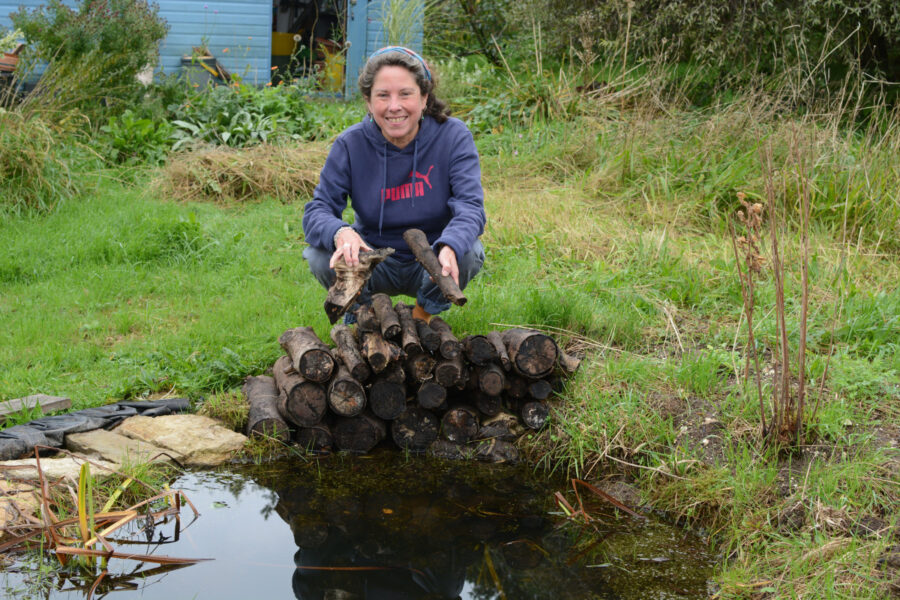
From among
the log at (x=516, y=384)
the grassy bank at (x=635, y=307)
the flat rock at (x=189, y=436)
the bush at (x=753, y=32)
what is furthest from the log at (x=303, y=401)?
the bush at (x=753, y=32)

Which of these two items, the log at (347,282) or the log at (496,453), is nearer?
the log at (347,282)

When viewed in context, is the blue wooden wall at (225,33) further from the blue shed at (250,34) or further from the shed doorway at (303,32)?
the shed doorway at (303,32)

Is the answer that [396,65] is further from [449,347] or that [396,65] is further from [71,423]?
[71,423]

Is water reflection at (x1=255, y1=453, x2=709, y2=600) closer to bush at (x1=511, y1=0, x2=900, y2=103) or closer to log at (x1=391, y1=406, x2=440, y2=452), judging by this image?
log at (x1=391, y1=406, x2=440, y2=452)

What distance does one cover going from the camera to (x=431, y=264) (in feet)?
11.8

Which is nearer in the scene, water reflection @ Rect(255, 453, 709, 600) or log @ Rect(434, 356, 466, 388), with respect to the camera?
water reflection @ Rect(255, 453, 709, 600)

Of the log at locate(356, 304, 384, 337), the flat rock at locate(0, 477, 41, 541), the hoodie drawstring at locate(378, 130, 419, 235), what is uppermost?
the hoodie drawstring at locate(378, 130, 419, 235)

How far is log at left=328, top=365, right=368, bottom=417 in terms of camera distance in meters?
3.71

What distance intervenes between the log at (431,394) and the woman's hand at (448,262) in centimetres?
50

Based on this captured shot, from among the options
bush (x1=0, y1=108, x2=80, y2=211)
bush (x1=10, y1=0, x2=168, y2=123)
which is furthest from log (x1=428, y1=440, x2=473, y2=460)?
bush (x1=10, y1=0, x2=168, y2=123)

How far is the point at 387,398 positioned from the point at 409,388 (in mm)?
200

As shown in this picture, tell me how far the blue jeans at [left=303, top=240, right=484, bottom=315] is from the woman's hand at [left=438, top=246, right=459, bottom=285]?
12.9 inches

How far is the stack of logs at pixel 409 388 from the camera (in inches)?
147

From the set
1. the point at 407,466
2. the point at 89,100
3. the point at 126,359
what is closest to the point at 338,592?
the point at 407,466
